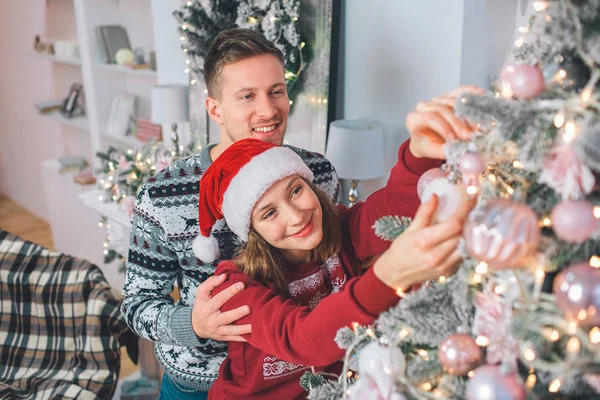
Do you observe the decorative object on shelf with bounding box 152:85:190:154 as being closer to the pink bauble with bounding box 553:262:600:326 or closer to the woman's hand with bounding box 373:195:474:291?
the woman's hand with bounding box 373:195:474:291

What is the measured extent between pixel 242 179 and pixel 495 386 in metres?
0.62

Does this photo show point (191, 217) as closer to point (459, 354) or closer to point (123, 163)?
point (459, 354)

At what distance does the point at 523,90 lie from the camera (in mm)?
581

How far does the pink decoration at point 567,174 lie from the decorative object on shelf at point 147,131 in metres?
3.12

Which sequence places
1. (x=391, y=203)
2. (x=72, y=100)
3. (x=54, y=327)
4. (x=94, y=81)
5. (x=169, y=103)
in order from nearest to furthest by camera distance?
1. (x=391, y=203)
2. (x=54, y=327)
3. (x=169, y=103)
4. (x=94, y=81)
5. (x=72, y=100)

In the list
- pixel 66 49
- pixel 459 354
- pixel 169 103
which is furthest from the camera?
pixel 66 49

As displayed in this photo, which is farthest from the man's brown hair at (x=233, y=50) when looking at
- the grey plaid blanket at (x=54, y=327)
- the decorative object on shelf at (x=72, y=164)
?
the decorative object on shelf at (x=72, y=164)

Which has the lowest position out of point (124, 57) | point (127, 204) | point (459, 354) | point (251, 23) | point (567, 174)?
point (127, 204)

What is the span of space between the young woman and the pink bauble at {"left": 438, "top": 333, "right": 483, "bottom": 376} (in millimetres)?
149

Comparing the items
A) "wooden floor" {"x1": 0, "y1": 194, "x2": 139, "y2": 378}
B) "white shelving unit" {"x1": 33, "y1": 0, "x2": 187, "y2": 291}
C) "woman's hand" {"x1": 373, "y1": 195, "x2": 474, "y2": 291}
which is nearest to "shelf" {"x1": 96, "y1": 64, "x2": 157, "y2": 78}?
"white shelving unit" {"x1": 33, "y1": 0, "x2": 187, "y2": 291}

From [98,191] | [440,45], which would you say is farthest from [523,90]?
[98,191]

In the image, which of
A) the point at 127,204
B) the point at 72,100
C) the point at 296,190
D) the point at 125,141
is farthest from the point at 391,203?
the point at 72,100

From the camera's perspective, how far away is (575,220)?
21.1 inches

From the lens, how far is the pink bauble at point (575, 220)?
0.54 meters
